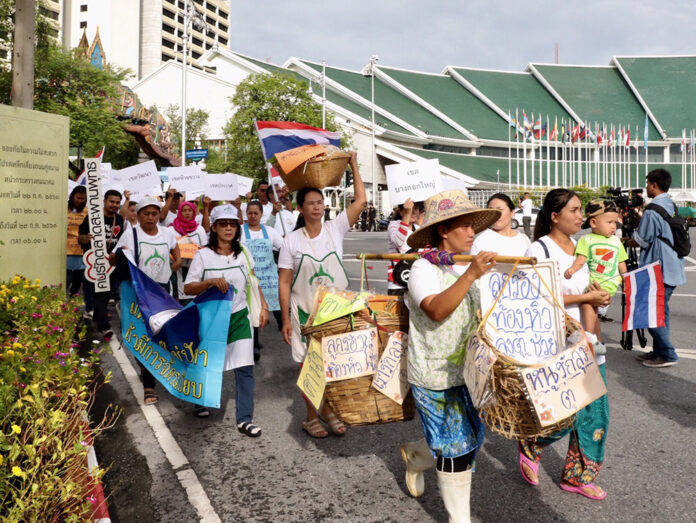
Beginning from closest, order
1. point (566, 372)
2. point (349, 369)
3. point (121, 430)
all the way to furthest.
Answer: point (566, 372)
point (349, 369)
point (121, 430)

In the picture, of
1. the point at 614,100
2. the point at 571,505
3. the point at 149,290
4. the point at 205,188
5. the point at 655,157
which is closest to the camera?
the point at 571,505

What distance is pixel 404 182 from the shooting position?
7.34 metres

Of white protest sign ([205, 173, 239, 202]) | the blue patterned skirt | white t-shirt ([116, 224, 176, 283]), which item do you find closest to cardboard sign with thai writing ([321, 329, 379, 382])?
the blue patterned skirt

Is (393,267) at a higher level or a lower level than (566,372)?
higher

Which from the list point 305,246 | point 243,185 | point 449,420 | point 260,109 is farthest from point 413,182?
point 260,109

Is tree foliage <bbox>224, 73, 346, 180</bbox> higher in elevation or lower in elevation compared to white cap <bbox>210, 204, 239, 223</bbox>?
higher

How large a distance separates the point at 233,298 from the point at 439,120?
65861mm

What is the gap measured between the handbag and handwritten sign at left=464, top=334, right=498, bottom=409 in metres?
2.87

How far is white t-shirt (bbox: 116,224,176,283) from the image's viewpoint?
718 cm

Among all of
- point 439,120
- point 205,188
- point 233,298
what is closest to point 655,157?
point 439,120

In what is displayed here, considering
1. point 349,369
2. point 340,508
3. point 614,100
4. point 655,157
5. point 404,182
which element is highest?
point 614,100

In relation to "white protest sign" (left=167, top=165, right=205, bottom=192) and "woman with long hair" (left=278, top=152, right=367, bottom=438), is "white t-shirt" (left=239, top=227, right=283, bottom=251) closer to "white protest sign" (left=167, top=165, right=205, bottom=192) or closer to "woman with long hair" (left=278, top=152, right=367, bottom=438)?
"woman with long hair" (left=278, top=152, right=367, bottom=438)

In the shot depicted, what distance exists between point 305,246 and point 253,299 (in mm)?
772

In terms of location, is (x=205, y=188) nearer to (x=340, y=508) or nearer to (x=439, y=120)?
(x=340, y=508)
